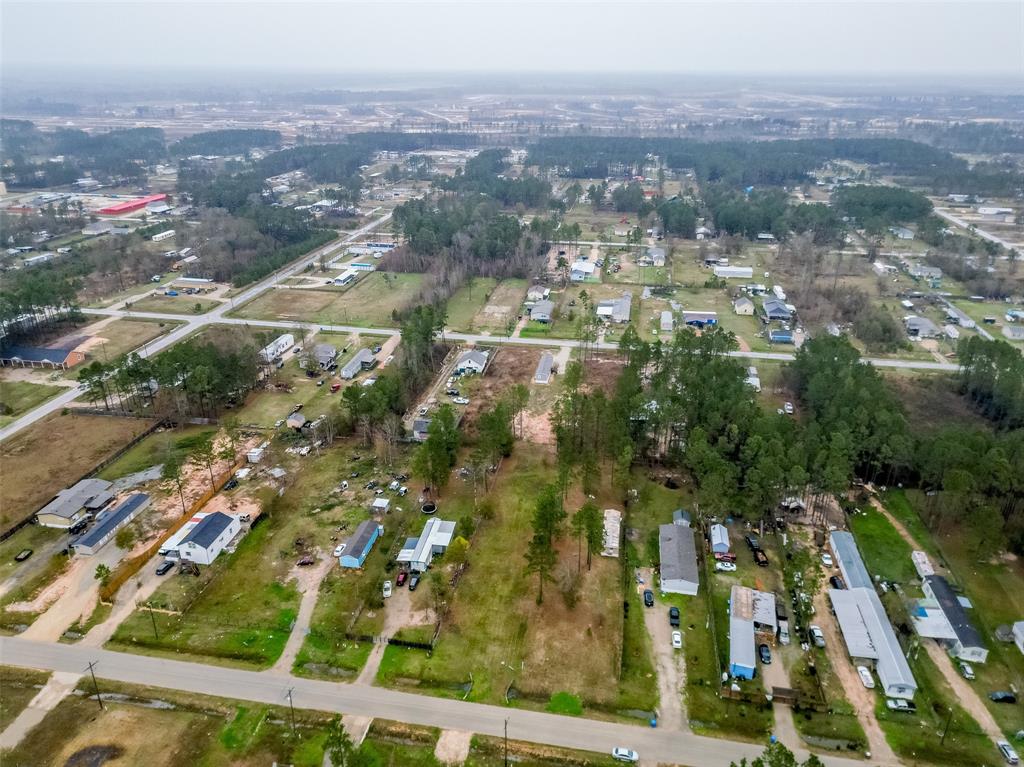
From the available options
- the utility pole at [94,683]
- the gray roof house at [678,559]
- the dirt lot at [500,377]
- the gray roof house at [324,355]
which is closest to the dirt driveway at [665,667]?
the gray roof house at [678,559]

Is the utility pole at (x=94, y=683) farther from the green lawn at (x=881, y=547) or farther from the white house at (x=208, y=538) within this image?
the green lawn at (x=881, y=547)

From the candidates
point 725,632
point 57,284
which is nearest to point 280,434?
point 725,632

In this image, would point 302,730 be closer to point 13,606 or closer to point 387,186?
point 13,606

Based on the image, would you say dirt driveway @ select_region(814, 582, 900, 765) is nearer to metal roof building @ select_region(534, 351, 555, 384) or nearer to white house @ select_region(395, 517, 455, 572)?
white house @ select_region(395, 517, 455, 572)

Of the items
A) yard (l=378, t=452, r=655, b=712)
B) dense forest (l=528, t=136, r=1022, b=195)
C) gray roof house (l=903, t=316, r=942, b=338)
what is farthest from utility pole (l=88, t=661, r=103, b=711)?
dense forest (l=528, t=136, r=1022, b=195)

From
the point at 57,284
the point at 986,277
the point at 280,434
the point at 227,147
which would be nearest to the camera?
the point at 280,434

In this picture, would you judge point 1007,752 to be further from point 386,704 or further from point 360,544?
point 360,544

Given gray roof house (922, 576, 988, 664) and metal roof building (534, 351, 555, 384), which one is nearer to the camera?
gray roof house (922, 576, 988, 664)

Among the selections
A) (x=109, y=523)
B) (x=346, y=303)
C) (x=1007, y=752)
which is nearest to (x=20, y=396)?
(x=109, y=523)
